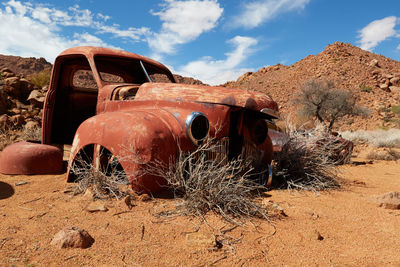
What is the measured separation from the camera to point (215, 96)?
308 centimetres

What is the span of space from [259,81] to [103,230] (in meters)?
37.3

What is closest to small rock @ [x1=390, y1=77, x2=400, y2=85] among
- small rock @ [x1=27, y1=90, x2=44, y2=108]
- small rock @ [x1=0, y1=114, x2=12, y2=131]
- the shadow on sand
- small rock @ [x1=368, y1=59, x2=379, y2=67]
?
small rock @ [x1=368, y1=59, x2=379, y2=67]

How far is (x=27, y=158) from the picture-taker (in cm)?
378

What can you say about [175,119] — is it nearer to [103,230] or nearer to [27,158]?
[103,230]

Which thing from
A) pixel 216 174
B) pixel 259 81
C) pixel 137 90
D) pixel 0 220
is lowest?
pixel 0 220

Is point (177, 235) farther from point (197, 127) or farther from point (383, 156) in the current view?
point (383, 156)

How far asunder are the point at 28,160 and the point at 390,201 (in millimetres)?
4637

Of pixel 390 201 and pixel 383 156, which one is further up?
pixel 390 201

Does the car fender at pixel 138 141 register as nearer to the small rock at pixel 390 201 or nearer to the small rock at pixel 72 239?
the small rock at pixel 72 239

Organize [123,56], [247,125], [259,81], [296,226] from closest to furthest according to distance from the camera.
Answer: [296,226] → [247,125] → [123,56] → [259,81]

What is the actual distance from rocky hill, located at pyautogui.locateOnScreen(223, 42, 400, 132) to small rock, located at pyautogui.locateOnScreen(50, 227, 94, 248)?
75.0 ft

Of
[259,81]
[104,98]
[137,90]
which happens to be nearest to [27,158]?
[104,98]

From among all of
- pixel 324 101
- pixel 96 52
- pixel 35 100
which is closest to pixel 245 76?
pixel 324 101

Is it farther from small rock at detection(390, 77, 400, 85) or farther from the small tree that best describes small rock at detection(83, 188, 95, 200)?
small rock at detection(390, 77, 400, 85)
